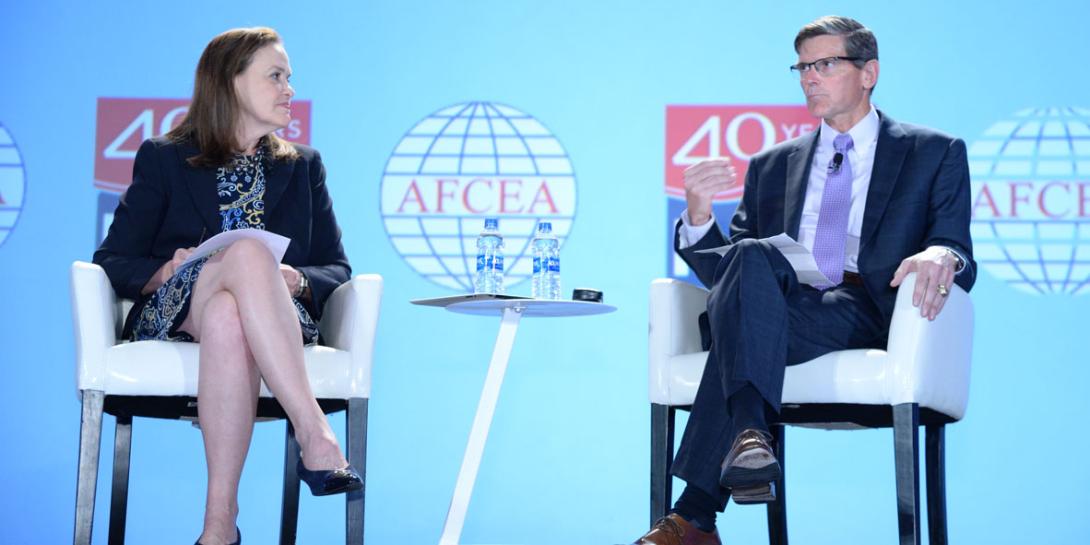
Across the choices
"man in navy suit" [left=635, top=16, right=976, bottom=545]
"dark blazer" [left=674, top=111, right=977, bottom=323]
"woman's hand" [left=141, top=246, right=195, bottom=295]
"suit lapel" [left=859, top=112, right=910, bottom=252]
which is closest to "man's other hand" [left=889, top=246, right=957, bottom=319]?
"man in navy suit" [left=635, top=16, right=976, bottom=545]

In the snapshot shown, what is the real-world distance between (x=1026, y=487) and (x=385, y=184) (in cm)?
231

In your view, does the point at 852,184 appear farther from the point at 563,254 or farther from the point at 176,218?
the point at 176,218

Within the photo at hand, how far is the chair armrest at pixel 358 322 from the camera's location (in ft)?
9.05

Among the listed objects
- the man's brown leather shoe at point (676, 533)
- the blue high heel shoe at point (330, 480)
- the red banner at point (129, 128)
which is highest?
the red banner at point (129, 128)

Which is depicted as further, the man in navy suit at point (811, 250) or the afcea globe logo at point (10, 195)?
the afcea globe logo at point (10, 195)

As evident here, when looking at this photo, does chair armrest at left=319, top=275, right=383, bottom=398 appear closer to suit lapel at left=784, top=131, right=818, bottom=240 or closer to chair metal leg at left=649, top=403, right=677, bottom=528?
chair metal leg at left=649, top=403, right=677, bottom=528

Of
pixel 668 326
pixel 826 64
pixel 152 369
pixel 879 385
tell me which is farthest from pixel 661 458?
pixel 152 369

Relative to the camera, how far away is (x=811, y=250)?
2928 millimetres

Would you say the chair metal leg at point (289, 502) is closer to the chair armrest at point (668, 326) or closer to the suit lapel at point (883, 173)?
the chair armrest at point (668, 326)

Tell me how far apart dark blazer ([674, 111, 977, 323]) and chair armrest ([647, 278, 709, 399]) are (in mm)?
110

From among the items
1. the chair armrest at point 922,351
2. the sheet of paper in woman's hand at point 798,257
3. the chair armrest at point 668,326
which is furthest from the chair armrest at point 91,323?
the chair armrest at point 922,351

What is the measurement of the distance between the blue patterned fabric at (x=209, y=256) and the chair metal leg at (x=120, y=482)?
1.08ft

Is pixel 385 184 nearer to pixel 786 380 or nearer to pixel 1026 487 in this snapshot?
pixel 786 380

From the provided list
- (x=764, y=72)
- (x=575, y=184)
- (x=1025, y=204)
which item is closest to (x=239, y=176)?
(x=575, y=184)
